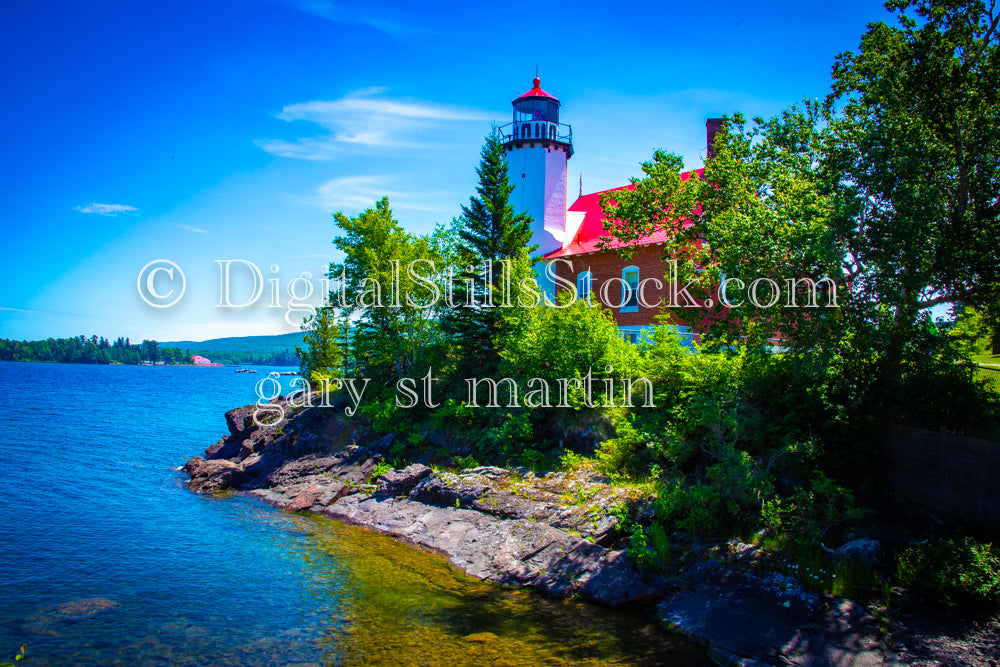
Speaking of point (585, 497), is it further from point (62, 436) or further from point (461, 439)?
point (62, 436)

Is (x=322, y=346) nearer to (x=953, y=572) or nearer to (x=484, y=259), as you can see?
(x=484, y=259)

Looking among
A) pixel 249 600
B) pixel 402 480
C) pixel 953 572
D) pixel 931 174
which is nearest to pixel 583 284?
pixel 402 480

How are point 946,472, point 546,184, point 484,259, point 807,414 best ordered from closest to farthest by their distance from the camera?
point 946,472 → point 807,414 → point 484,259 → point 546,184

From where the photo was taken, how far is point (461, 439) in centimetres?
2262

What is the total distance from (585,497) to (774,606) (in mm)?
5697

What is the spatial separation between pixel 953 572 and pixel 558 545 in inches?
293

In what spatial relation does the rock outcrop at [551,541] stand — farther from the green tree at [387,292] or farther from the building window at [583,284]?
the building window at [583,284]

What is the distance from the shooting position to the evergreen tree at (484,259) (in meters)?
25.6

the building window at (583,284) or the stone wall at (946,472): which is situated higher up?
the building window at (583,284)

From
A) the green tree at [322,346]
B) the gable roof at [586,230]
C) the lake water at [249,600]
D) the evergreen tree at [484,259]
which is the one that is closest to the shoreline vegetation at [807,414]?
the lake water at [249,600]

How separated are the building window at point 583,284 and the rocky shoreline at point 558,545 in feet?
43.9

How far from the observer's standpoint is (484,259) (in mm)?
26156

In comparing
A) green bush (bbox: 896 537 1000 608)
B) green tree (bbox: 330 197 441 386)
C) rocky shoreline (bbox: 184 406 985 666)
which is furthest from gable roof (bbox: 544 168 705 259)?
green bush (bbox: 896 537 1000 608)

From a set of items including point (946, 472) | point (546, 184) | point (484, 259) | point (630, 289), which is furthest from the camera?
point (546, 184)
